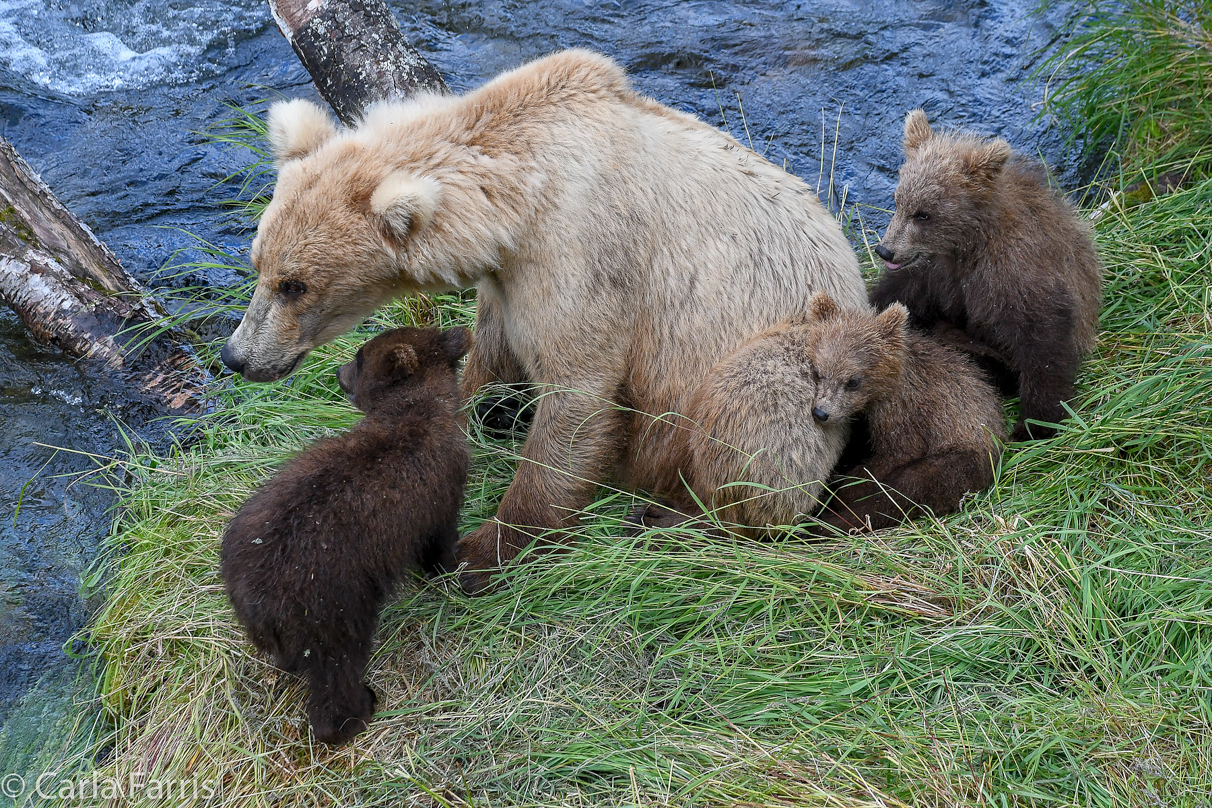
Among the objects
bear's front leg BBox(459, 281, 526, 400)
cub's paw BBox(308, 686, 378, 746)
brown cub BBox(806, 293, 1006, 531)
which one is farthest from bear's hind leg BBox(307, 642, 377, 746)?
brown cub BBox(806, 293, 1006, 531)

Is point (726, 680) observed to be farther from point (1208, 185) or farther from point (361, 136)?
point (1208, 185)

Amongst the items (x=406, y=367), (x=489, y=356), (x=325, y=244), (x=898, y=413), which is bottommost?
(x=898, y=413)

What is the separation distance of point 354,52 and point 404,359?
2.90 meters

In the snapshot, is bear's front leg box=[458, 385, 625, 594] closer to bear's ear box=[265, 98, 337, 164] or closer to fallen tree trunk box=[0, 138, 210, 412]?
bear's ear box=[265, 98, 337, 164]

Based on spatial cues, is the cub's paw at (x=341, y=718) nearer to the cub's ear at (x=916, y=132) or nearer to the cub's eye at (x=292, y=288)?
the cub's eye at (x=292, y=288)

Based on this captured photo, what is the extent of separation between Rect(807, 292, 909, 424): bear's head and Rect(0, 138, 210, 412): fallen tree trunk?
143 inches

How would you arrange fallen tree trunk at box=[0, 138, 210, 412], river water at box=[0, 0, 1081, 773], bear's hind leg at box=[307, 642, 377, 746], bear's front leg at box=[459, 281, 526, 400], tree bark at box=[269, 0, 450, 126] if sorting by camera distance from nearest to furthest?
bear's hind leg at box=[307, 642, 377, 746], bear's front leg at box=[459, 281, 526, 400], fallen tree trunk at box=[0, 138, 210, 412], tree bark at box=[269, 0, 450, 126], river water at box=[0, 0, 1081, 773]

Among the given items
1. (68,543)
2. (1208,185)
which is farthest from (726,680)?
(1208,185)

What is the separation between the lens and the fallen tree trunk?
5742mm

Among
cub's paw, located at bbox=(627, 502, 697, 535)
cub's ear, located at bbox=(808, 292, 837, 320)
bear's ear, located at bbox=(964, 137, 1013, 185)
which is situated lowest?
cub's paw, located at bbox=(627, 502, 697, 535)

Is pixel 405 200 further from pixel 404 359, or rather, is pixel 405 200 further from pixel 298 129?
pixel 298 129

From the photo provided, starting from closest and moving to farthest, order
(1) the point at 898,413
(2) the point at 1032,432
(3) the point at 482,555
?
(3) the point at 482,555 → (1) the point at 898,413 → (2) the point at 1032,432

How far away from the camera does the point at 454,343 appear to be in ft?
14.5

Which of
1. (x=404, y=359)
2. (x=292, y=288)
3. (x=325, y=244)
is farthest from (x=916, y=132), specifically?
(x=292, y=288)
